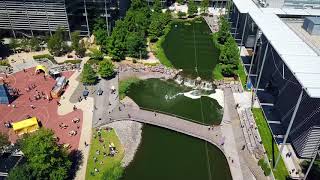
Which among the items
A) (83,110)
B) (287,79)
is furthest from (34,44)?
(287,79)

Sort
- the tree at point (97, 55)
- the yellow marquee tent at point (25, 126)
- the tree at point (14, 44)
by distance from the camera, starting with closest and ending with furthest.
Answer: the yellow marquee tent at point (25, 126) → the tree at point (97, 55) → the tree at point (14, 44)

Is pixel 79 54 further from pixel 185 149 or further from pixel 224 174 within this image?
pixel 224 174

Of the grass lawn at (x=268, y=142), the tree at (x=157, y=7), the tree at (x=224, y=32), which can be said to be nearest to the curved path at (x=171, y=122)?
the grass lawn at (x=268, y=142)

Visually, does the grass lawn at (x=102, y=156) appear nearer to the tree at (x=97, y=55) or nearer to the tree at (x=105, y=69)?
the tree at (x=105, y=69)

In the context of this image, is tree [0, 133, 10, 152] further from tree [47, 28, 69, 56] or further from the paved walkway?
tree [47, 28, 69, 56]

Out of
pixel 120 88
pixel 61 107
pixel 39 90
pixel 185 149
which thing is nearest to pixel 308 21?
pixel 185 149

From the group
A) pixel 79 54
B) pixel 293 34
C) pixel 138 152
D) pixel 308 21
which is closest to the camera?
pixel 138 152
